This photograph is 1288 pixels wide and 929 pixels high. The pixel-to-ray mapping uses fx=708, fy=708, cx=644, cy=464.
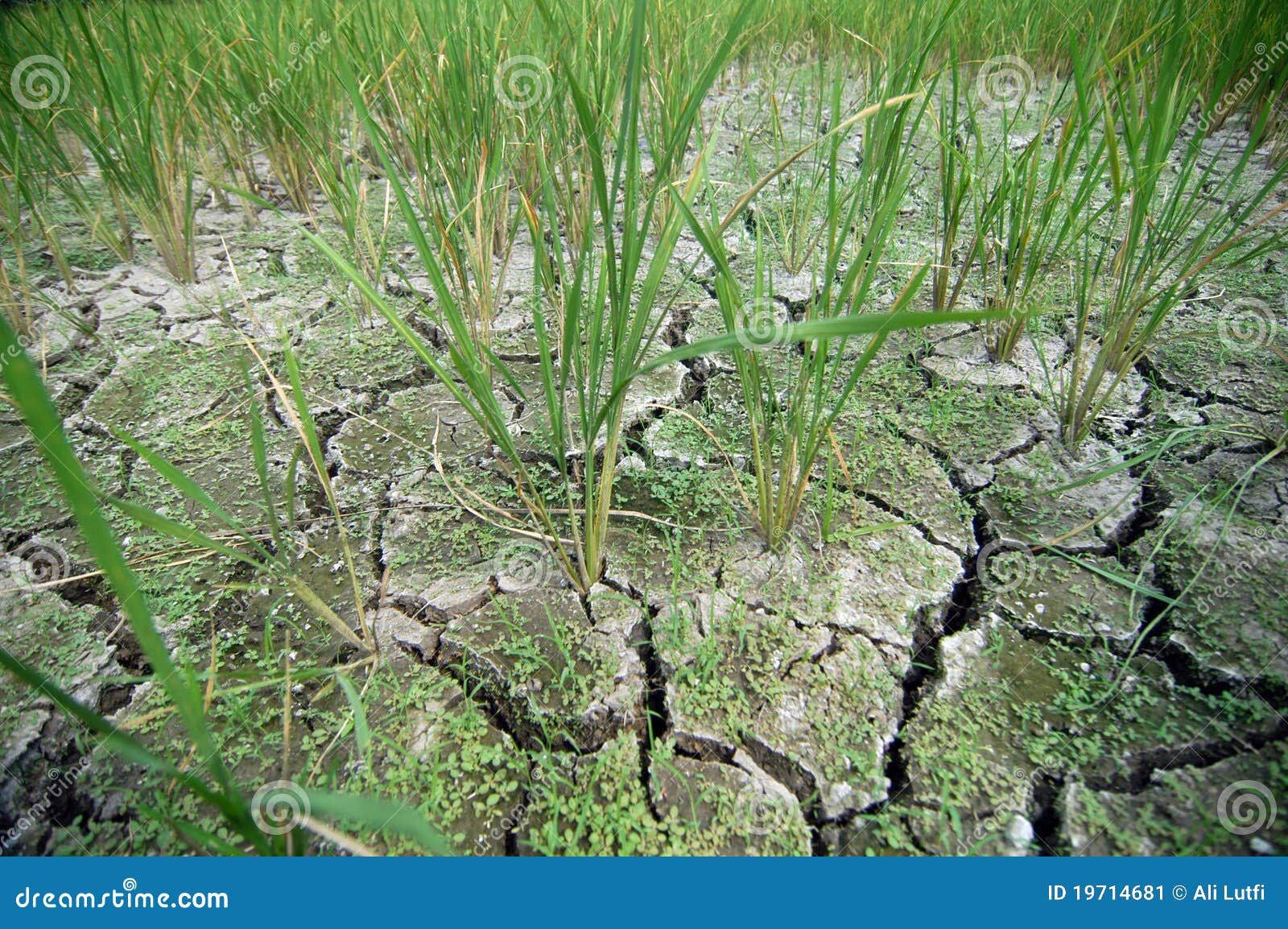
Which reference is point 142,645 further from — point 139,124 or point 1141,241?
point 1141,241

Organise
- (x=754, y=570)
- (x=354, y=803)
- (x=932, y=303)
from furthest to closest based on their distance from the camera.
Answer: (x=932, y=303), (x=754, y=570), (x=354, y=803)

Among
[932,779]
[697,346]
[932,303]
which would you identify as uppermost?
[697,346]

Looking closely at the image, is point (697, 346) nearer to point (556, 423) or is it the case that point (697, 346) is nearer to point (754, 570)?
point (556, 423)

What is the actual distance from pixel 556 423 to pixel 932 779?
0.68 meters

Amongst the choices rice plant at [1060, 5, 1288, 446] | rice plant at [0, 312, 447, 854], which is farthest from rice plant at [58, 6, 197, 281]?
rice plant at [1060, 5, 1288, 446]

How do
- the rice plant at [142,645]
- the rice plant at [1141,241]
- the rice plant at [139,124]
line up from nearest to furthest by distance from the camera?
1. the rice plant at [142,645]
2. the rice plant at [1141,241]
3. the rice plant at [139,124]

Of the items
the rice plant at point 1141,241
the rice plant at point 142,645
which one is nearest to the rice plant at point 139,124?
the rice plant at point 142,645

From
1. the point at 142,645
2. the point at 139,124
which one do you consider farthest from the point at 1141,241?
the point at 139,124

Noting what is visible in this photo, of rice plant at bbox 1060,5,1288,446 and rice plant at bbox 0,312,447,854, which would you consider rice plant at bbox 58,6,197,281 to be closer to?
rice plant at bbox 0,312,447,854

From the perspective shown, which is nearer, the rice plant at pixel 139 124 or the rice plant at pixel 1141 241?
the rice plant at pixel 1141 241

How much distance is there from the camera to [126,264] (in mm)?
2008

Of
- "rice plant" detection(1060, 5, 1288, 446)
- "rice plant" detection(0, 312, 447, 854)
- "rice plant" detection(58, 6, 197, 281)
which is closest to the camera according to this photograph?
"rice plant" detection(0, 312, 447, 854)

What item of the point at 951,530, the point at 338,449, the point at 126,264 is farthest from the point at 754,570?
the point at 126,264

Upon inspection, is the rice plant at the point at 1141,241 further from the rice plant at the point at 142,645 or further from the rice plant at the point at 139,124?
the rice plant at the point at 139,124
